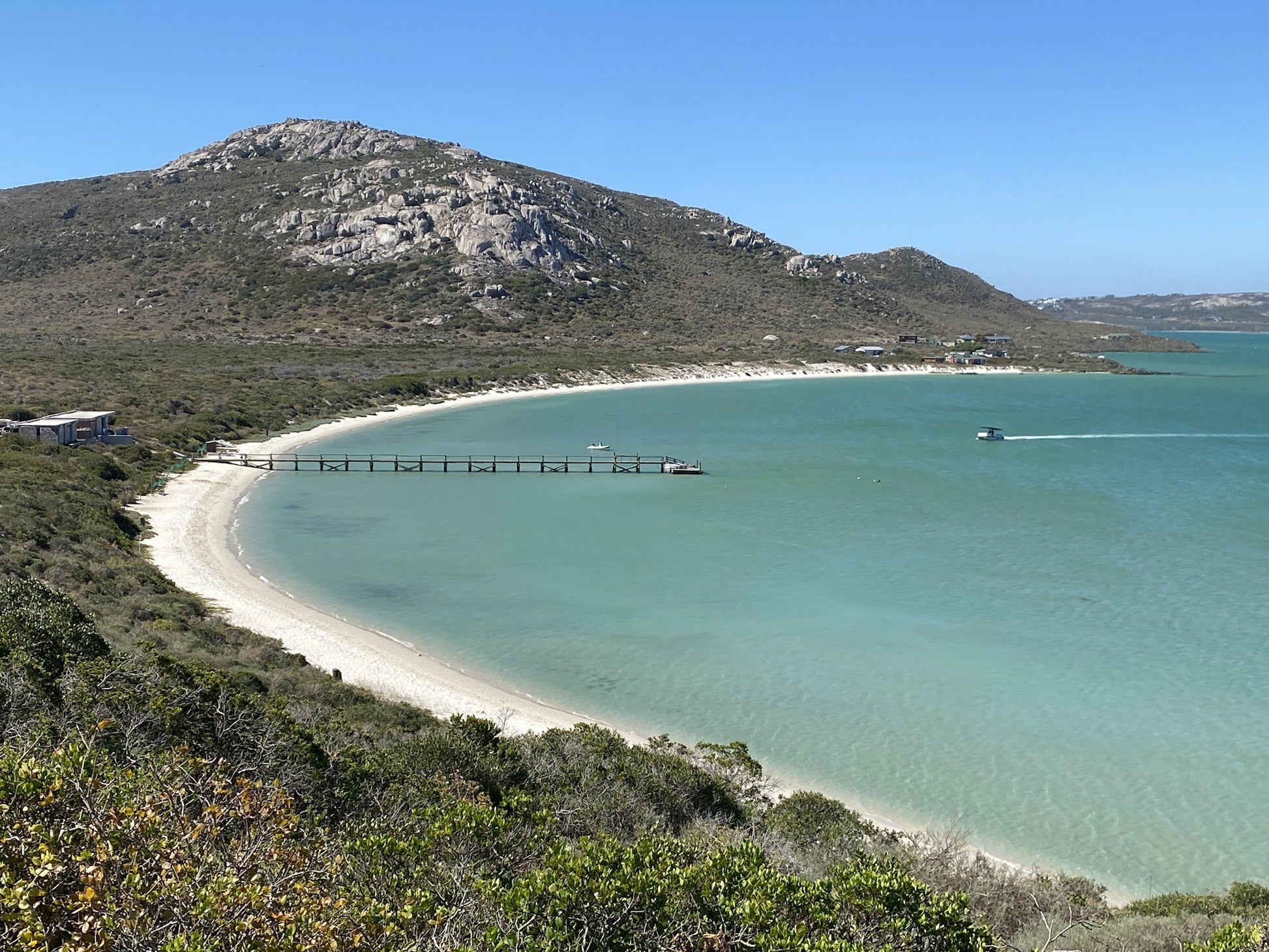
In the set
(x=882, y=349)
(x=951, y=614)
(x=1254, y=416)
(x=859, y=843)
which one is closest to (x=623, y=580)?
(x=951, y=614)

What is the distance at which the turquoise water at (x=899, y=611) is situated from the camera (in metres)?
17.4

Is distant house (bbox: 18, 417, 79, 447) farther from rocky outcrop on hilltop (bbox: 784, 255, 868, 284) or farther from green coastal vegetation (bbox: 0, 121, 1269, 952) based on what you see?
rocky outcrop on hilltop (bbox: 784, 255, 868, 284)

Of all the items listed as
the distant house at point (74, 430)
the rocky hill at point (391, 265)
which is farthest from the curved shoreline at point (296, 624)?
the rocky hill at point (391, 265)

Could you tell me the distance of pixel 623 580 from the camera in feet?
101

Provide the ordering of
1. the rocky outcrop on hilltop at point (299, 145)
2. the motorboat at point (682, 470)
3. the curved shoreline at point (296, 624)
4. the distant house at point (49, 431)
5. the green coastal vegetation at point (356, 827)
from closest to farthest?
the green coastal vegetation at point (356, 827)
the curved shoreline at point (296, 624)
the distant house at point (49, 431)
the motorboat at point (682, 470)
the rocky outcrop on hilltop at point (299, 145)

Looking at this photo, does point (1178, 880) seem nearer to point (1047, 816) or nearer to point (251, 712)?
point (1047, 816)

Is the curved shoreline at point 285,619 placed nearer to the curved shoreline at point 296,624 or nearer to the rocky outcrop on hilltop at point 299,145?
the curved shoreline at point 296,624

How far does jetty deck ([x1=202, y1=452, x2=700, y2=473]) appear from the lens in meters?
50.5

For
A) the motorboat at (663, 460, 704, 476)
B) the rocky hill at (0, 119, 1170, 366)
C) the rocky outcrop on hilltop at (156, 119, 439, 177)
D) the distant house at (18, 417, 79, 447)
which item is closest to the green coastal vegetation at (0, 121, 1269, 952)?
the distant house at (18, 417, 79, 447)

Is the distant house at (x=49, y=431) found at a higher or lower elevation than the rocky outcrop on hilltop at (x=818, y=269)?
lower

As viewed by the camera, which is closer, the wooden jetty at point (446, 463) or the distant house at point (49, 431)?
the distant house at point (49, 431)

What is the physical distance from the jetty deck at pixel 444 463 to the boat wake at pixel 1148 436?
2838cm

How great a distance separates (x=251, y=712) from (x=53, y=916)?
692 cm

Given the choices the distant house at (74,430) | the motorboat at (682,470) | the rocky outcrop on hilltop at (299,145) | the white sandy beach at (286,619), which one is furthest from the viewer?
the rocky outcrop on hilltop at (299,145)
